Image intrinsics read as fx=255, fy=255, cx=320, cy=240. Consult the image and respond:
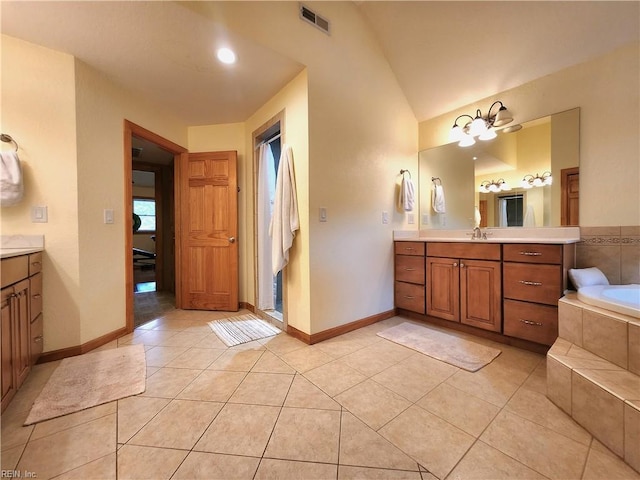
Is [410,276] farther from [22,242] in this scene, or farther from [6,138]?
[6,138]

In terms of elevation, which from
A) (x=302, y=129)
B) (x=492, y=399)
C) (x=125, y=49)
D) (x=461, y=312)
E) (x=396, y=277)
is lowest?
(x=492, y=399)

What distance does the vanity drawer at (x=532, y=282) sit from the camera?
5.94 ft

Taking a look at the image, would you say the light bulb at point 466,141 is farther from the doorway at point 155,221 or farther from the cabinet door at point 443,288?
the doorway at point 155,221

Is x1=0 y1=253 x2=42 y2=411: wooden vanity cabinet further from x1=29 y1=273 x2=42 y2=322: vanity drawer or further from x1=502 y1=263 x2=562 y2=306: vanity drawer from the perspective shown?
x1=502 y1=263 x2=562 y2=306: vanity drawer

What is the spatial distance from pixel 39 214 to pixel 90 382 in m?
1.25

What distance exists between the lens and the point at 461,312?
90.7 inches

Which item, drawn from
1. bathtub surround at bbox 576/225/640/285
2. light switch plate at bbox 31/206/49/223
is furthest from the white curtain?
bathtub surround at bbox 576/225/640/285

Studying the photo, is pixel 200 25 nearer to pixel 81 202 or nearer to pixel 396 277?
pixel 81 202

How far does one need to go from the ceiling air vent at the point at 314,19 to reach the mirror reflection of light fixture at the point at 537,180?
2.22 meters

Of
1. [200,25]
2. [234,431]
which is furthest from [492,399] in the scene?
[200,25]

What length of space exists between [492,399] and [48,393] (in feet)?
8.22

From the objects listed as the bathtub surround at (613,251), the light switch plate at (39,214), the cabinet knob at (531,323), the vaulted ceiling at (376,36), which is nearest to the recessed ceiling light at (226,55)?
the vaulted ceiling at (376,36)

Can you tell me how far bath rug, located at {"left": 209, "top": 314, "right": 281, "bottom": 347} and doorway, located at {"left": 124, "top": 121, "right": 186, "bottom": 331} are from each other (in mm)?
806

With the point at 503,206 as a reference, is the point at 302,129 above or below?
above
